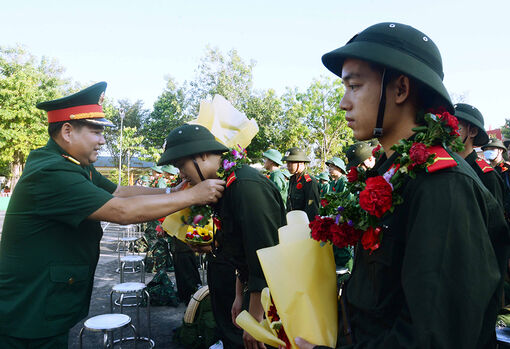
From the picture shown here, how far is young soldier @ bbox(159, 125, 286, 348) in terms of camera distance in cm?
255

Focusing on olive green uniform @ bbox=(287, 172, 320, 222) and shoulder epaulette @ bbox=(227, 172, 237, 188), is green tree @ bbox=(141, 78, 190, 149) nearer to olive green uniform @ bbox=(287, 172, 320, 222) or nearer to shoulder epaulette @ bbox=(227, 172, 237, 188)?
olive green uniform @ bbox=(287, 172, 320, 222)

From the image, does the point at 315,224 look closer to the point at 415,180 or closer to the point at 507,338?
the point at 415,180

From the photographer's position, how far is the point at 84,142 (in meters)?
2.96

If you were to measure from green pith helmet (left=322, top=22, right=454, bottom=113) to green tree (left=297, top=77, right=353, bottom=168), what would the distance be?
2804cm

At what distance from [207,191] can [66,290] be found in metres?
1.24

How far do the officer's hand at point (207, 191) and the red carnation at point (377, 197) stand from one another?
1.56 meters

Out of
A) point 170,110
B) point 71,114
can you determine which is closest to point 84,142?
point 71,114

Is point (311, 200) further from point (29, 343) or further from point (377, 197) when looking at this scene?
point (377, 197)

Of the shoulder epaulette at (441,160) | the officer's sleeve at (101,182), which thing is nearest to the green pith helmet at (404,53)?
the shoulder epaulette at (441,160)

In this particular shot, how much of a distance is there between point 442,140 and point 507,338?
4.91 feet

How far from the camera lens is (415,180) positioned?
1217 millimetres

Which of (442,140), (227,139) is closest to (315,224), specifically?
(442,140)

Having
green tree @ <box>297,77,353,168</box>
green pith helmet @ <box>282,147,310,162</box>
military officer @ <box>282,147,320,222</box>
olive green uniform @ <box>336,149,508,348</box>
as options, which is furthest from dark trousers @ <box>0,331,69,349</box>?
green tree @ <box>297,77,353,168</box>

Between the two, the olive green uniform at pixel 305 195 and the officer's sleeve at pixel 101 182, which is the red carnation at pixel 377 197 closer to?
the officer's sleeve at pixel 101 182
